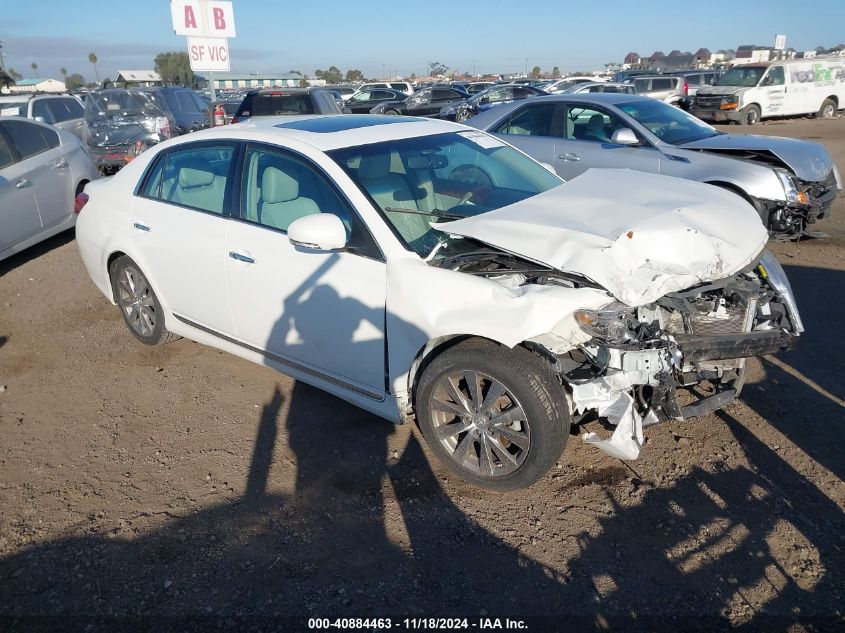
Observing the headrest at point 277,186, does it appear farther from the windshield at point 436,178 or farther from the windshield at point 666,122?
the windshield at point 666,122

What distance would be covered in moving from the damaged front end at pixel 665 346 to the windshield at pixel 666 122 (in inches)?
172

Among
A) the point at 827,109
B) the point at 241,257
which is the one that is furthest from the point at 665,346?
the point at 827,109

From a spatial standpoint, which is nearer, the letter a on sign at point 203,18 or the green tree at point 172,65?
the letter a on sign at point 203,18

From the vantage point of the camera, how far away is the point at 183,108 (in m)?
15.4

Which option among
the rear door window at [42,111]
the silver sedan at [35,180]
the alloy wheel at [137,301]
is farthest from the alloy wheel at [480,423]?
the rear door window at [42,111]

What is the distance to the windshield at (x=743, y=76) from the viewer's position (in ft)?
70.9

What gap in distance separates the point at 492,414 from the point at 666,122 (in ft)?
19.6

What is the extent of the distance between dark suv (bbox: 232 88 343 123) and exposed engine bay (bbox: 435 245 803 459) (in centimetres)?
1011

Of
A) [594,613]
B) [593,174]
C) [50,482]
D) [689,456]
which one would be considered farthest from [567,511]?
[50,482]

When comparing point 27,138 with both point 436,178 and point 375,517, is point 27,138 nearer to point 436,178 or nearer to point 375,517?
point 436,178

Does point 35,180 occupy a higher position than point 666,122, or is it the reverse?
point 666,122

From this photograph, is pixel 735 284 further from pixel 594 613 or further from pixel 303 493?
pixel 303 493

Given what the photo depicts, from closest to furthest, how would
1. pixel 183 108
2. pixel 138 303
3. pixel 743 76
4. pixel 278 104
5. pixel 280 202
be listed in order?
1. pixel 280 202
2. pixel 138 303
3. pixel 278 104
4. pixel 183 108
5. pixel 743 76

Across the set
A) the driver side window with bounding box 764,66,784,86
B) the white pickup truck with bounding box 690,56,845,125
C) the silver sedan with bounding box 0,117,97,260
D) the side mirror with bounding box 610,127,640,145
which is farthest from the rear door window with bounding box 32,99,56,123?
the driver side window with bounding box 764,66,784,86
